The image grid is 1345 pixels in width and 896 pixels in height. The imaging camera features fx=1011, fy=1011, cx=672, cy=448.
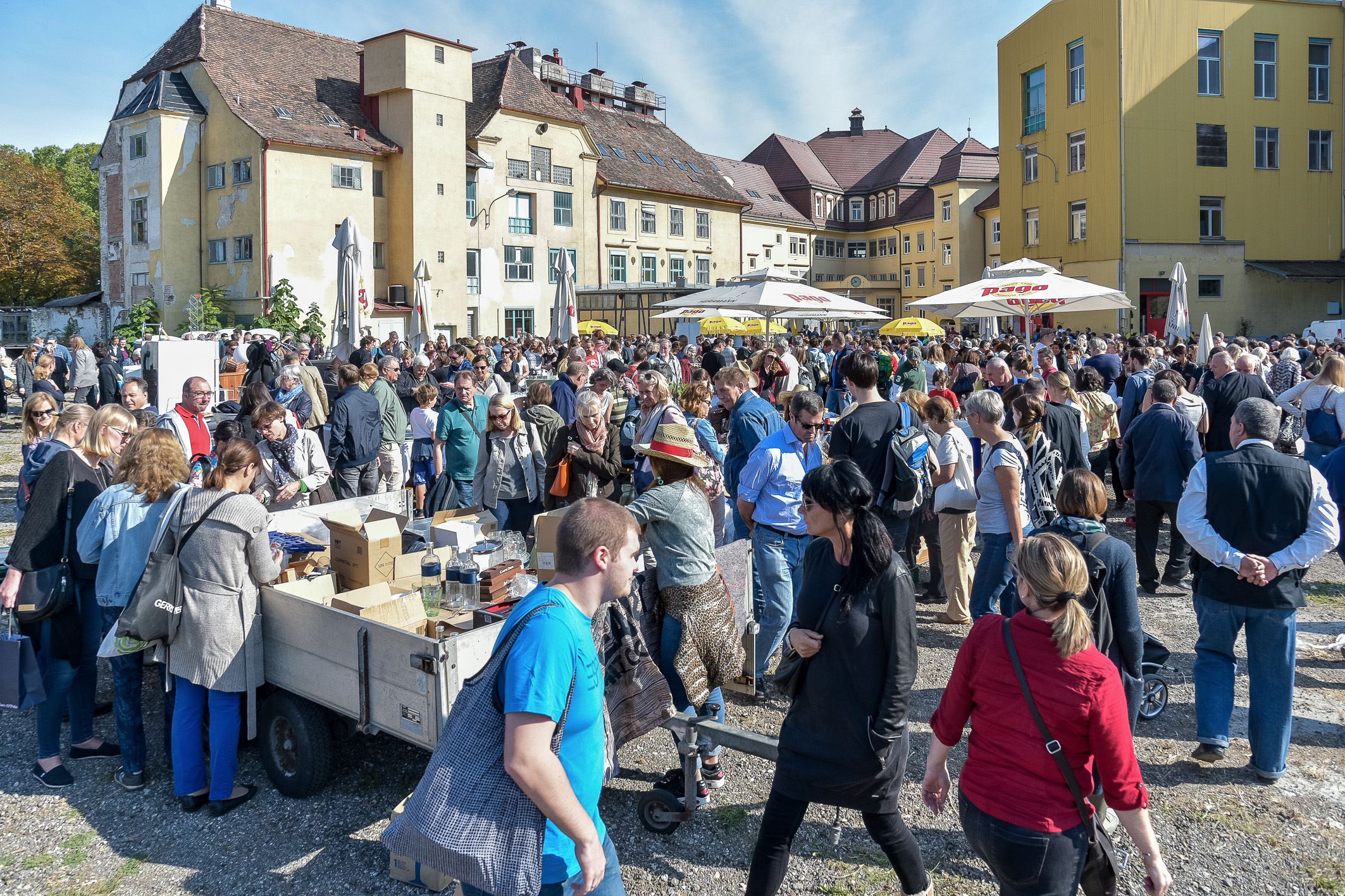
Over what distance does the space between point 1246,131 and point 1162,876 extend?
129 feet

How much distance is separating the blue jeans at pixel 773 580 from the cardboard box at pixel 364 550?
2146 millimetres

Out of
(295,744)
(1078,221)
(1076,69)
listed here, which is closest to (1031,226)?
(1078,221)

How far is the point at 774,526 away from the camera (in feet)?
20.2

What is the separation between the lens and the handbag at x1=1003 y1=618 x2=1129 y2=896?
3.14 metres

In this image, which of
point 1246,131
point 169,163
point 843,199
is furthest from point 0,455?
point 843,199

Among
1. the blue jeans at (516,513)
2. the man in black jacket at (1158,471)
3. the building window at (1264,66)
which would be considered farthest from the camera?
the building window at (1264,66)

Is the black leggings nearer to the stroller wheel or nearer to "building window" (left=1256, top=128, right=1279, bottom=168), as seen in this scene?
the stroller wheel

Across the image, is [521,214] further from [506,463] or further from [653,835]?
[653,835]

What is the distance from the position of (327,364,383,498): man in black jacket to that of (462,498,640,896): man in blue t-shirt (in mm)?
7385

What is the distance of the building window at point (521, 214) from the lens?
44938mm

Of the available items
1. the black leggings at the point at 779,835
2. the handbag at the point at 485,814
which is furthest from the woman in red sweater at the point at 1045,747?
the handbag at the point at 485,814

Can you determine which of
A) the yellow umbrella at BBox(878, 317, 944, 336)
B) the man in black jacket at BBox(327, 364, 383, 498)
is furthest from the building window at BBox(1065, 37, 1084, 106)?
the man in black jacket at BBox(327, 364, 383, 498)

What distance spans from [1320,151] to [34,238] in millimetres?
56528

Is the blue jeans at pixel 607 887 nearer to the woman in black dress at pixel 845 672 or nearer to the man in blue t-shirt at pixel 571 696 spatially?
the man in blue t-shirt at pixel 571 696
